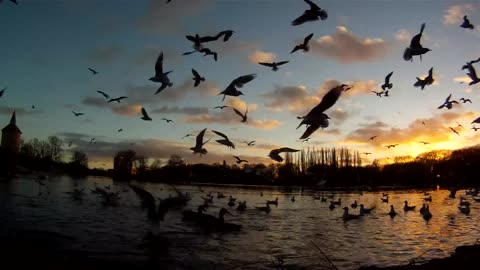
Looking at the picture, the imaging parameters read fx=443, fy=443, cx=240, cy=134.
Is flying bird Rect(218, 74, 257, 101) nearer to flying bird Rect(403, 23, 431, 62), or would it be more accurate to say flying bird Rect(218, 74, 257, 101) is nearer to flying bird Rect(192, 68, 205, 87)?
flying bird Rect(192, 68, 205, 87)

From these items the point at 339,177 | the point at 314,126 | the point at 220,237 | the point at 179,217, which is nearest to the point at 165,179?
the point at 339,177

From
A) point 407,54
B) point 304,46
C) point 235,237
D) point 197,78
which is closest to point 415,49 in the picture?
point 407,54

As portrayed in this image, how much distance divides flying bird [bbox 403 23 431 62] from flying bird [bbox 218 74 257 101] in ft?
11.7

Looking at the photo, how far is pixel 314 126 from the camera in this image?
8070 millimetres

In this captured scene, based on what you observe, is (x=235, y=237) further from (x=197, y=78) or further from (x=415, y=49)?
(x=415, y=49)

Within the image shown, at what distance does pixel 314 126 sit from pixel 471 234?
23.6m

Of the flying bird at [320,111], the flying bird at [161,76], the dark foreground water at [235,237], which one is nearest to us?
the flying bird at [320,111]

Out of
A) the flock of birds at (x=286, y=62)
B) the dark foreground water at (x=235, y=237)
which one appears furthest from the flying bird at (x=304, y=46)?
the dark foreground water at (x=235, y=237)

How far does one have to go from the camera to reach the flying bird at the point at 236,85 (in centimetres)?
1078

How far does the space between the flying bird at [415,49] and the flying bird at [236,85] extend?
3.56m

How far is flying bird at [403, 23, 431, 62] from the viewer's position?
→ 1013 cm

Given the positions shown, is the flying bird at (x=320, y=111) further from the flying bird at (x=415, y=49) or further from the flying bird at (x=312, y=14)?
the flying bird at (x=415, y=49)

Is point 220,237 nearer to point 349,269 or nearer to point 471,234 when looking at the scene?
point 349,269

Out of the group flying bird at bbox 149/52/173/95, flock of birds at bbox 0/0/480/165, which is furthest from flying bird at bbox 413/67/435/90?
flying bird at bbox 149/52/173/95
